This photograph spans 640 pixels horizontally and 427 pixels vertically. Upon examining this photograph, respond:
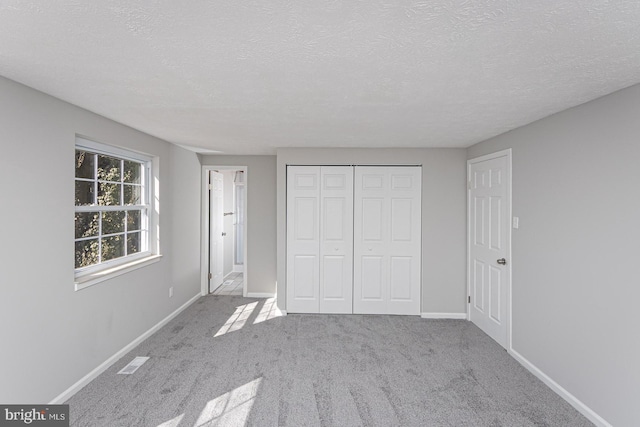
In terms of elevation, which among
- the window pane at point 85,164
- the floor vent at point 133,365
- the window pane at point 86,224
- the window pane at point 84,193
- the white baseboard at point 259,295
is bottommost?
the floor vent at point 133,365

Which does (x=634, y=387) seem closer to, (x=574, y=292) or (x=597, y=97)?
(x=574, y=292)

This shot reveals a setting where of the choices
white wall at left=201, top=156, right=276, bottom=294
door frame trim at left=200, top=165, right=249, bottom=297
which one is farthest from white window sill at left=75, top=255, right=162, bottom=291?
white wall at left=201, top=156, right=276, bottom=294

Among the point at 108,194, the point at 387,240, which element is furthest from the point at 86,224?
the point at 387,240

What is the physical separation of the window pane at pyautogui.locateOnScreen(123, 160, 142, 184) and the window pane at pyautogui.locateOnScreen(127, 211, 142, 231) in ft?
1.18

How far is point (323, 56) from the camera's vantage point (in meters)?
1.69

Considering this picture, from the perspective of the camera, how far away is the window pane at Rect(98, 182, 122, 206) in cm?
311

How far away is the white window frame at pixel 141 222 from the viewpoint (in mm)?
2843

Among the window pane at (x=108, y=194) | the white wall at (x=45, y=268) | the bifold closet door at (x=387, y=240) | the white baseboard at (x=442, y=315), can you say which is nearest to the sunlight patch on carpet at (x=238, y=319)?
the white wall at (x=45, y=268)

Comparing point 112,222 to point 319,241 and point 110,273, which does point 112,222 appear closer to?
point 110,273

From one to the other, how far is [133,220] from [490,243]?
165 inches

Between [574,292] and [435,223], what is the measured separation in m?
2.08

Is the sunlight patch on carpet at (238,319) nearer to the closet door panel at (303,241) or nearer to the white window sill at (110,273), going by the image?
the closet door panel at (303,241)

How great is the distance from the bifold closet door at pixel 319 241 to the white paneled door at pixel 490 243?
1622 millimetres

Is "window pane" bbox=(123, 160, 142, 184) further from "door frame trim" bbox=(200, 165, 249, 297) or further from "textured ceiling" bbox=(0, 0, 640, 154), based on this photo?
"door frame trim" bbox=(200, 165, 249, 297)
